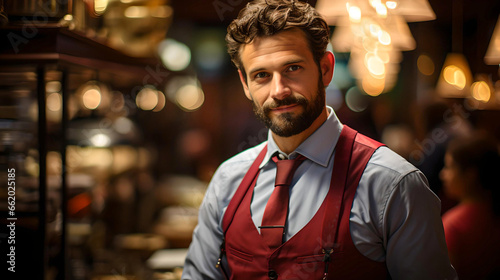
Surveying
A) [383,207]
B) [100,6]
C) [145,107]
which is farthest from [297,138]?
[145,107]

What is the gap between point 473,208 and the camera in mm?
2150

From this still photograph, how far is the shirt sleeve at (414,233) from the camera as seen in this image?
1167 mm

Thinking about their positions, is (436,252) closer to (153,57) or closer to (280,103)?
(280,103)

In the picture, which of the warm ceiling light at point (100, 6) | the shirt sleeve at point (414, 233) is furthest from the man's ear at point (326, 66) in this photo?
the warm ceiling light at point (100, 6)

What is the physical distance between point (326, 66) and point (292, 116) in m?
0.21

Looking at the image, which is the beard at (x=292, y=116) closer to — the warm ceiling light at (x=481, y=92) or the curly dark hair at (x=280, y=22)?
the curly dark hair at (x=280, y=22)

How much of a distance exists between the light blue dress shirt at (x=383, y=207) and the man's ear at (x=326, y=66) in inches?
4.6

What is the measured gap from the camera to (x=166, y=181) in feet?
13.7

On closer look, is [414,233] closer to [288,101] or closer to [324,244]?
[324,244]

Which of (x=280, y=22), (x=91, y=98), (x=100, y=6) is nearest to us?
(x=280, y=22)

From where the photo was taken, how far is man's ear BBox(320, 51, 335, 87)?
4.45ft

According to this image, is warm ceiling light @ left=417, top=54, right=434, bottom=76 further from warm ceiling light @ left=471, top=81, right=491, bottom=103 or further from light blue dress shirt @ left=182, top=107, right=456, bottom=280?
light blue dress shirt @ left=182, top=107, right=456, bottom=280

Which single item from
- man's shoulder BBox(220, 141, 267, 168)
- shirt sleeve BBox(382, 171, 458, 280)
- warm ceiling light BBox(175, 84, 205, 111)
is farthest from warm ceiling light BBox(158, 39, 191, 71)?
shirt sleeve BBox(382, 171, 458, 280)

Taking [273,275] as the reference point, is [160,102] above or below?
above
